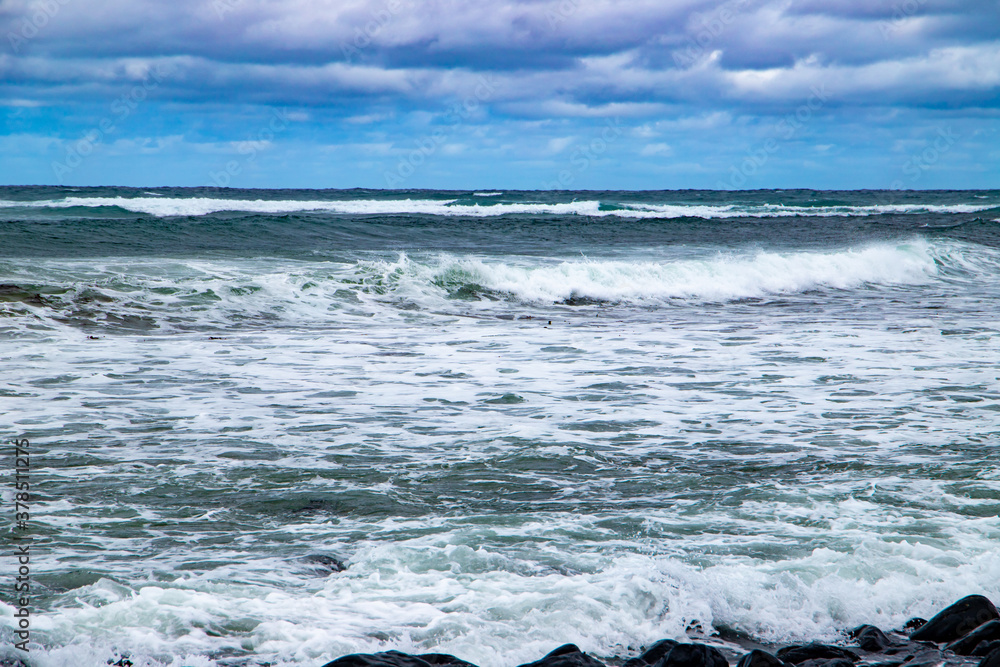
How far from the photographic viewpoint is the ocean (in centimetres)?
321

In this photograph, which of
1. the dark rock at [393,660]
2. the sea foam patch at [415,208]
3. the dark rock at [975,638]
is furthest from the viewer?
the sea foam patch at [415,208]

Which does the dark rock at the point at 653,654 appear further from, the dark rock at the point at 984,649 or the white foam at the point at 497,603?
the dark rock at the point at 984,649

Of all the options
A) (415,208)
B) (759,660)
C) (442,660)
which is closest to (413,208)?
(415,208)

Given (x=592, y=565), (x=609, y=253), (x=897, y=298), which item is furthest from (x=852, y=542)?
(x=609, y=253)

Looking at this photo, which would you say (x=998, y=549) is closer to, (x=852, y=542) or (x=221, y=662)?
(x=852, y=542)

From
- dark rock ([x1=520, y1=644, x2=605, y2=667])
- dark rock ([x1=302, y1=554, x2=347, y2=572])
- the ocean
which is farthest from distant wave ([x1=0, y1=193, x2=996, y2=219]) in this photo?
dark rock ([x1=520, y1=644, x2=605, y2=667])

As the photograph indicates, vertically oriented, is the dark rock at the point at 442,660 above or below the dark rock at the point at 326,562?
below

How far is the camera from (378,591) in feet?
11.1

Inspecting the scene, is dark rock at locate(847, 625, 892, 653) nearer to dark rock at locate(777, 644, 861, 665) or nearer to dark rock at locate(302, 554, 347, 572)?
dark rock at locate(777, 644, 861, 665)

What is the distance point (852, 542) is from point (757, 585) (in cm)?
73

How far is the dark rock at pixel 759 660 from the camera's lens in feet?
9.28

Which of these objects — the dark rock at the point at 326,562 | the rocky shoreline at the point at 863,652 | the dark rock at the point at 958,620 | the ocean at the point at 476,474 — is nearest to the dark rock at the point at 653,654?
Answer: the rocky shoreline at the point at 863,652

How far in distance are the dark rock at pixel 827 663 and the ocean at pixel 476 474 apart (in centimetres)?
23

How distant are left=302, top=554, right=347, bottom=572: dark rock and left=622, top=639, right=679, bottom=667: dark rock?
1.31m
